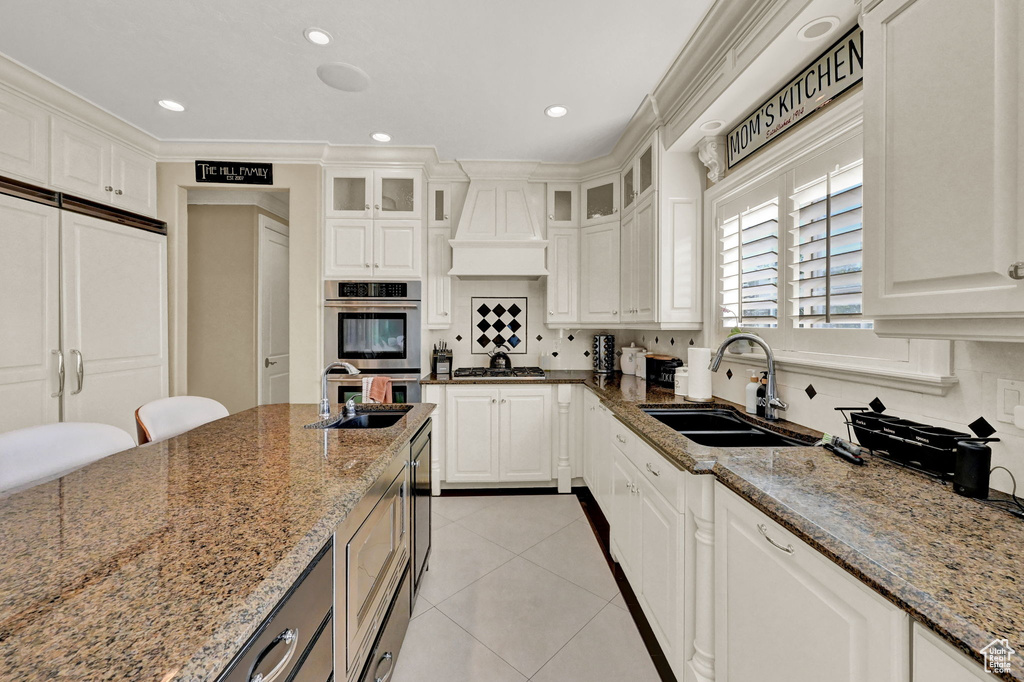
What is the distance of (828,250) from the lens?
154 centimetres

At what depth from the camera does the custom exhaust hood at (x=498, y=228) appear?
3.26 m

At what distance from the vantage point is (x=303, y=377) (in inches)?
124

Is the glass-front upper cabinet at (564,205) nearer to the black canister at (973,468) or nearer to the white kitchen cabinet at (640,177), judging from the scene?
the white kitchen cabinet at (640,177)

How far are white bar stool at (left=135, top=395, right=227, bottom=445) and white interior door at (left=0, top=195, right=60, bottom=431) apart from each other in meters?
1.15

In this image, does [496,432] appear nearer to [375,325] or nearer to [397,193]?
[375,325]

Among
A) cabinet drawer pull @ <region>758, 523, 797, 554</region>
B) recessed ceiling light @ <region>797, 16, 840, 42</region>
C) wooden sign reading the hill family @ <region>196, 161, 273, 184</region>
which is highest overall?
wooden sign reading the hill family @ <region>196, 161, 273, 184</region>

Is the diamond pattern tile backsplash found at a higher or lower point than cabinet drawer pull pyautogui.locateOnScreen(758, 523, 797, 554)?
higher

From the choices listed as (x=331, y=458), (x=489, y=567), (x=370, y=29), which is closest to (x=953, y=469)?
(x=331, y=458)

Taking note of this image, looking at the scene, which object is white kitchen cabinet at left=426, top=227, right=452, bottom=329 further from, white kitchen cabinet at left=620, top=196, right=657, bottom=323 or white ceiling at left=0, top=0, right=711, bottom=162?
white kitchen cabinet at left=620, top=196, right=657, bottom=323

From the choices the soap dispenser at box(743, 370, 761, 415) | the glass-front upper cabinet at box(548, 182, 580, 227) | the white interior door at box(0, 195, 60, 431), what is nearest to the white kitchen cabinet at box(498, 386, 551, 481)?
the glass-front upper cabinet at box(548, 182, 580, 227)

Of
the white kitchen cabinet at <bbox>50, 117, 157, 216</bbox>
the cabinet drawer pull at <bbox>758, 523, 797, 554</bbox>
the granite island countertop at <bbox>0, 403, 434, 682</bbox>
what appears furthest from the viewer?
the white kitchen cabinet at <bbox>50, 117, 157, 216</bbox>

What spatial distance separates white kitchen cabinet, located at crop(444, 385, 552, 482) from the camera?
320 centimetres

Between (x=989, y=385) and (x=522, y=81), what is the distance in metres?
2.33

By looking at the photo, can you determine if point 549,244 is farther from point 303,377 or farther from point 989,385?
point 989,385
